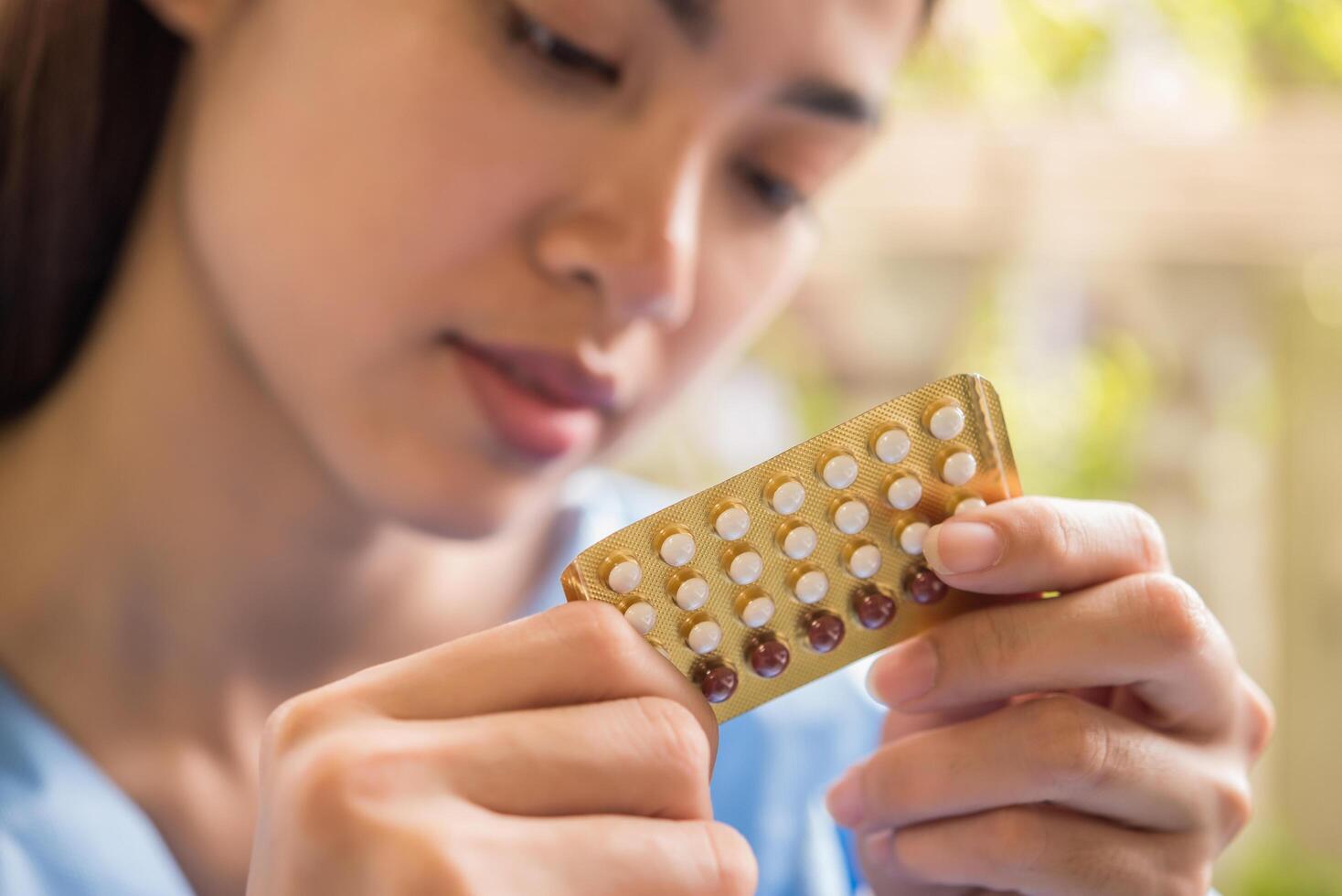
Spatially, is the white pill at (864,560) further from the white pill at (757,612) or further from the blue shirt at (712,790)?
the blue shirt at (712,790)

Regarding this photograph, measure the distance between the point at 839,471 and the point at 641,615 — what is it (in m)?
0.11

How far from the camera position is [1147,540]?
56 centimetres

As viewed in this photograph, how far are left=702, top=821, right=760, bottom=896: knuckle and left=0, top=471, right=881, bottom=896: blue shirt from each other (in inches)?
14.7

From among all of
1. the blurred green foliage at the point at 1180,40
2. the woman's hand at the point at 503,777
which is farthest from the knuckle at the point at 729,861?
the blurred green foliage at the point at 1180,40

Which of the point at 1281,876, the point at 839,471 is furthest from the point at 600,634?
the point at 1281,876

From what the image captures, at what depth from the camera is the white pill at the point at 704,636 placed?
0.50 m

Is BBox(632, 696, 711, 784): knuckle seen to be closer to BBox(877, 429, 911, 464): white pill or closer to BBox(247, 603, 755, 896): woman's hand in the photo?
BBox(247, 603, 755, 896): woman's hand

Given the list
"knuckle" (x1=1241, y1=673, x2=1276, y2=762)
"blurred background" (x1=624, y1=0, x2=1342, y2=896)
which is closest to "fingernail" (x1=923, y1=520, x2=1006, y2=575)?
"knuckle" (x1=1241, y1=673, x2=1276, y2=762)

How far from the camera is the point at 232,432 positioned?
78 centimetres

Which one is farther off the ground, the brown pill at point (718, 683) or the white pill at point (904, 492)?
the white pill at point (904, 492)

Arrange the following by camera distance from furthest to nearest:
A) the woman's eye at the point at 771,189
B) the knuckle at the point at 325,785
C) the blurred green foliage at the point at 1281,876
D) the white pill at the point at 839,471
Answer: the blurred green foliage at the point at 1281,876 → the woman's eye at the point at 771,189 → the white pill at the point at 839,471 → the knuckle at the point at 325,785

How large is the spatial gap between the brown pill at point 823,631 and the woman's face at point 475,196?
0.22 m

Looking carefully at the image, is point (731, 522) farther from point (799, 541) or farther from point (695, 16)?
point (695, 16)

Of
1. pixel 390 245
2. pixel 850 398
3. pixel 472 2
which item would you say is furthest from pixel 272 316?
pixel 850 398
